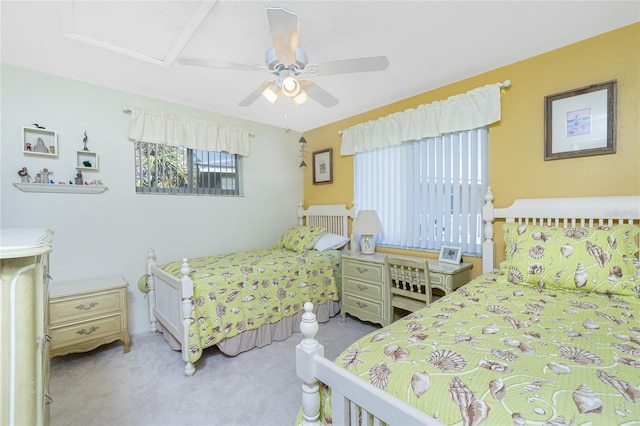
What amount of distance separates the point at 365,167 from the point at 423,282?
1.65 metres

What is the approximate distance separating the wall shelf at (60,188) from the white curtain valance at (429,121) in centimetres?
268

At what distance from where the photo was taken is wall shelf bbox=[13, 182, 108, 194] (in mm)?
2312

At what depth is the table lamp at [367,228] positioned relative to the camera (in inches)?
120

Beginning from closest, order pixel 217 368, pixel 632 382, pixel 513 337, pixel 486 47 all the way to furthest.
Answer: pixel 632 382
pixel 513 337
pixel 486 47
pixel 217 368

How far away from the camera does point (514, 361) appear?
3.06 feet

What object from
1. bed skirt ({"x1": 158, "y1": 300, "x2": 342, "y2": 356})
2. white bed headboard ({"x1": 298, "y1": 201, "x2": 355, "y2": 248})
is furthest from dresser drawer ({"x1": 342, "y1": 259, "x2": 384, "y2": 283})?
white bed headboard ({"x1": 298, "y1": 201, "x2": 355, "y2": 248})

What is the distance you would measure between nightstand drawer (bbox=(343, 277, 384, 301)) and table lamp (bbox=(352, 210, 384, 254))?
393mm

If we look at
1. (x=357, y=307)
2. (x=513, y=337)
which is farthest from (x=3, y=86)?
(x=513, y=337)

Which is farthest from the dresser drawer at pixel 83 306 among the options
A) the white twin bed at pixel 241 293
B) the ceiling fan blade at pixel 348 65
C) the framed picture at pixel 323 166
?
the framed picture at pixel 323 166

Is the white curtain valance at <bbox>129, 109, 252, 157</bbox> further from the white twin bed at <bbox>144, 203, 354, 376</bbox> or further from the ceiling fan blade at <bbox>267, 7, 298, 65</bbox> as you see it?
the ceiling fan blade at <bbox>267, 7, 298, 65</bbox>

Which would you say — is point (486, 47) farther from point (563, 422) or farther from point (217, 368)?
point (217, 368)

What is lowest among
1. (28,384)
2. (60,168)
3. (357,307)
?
(357,307)

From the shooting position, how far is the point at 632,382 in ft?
2.64

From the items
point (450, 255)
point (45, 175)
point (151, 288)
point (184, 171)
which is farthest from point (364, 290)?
point (45, 175)
